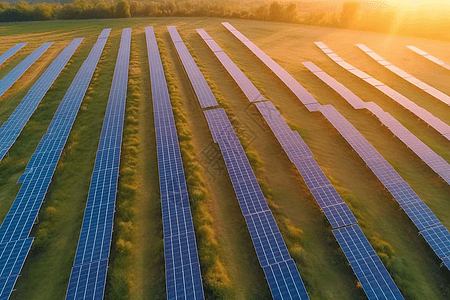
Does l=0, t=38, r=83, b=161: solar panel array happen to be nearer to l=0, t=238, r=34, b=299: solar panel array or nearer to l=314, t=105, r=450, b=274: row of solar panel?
l=0, t=238, r=34, b=299: solar panel array

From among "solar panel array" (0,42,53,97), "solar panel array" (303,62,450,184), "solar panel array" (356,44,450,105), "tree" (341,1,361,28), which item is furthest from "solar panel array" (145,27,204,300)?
"tree" (341,1,361,28)

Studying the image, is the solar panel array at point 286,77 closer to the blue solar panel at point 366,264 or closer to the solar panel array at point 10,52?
the blue solar panel at point 366,264

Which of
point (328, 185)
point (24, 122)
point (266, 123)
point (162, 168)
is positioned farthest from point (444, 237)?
point (24, 122)

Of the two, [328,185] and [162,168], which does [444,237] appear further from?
[162,168]

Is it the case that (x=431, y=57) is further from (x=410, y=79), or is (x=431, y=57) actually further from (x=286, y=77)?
(x=286, y=77)

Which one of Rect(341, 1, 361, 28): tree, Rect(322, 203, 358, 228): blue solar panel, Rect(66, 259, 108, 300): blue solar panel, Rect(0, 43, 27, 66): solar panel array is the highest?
Rect(341, 1, 361, 28): tree

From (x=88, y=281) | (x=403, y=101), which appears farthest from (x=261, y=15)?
(x=88, y=281)
